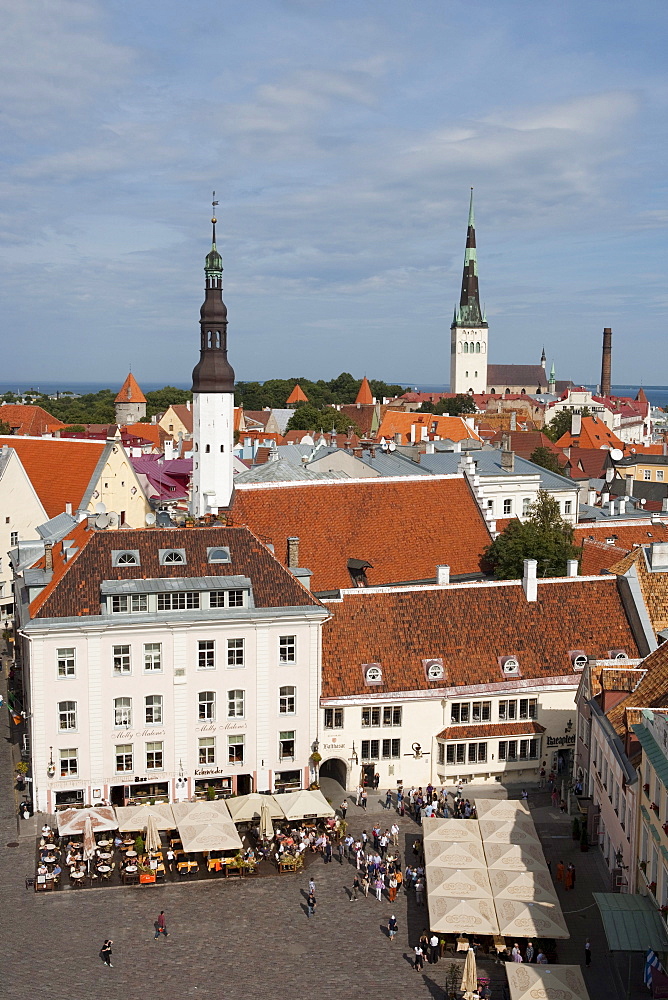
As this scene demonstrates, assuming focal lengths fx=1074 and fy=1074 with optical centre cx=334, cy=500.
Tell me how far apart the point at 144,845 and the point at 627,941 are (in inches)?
758

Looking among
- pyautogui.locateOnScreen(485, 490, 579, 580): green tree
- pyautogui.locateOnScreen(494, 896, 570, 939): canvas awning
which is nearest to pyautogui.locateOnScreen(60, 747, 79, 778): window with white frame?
pyautogui.locateOnScreen(494, 896, 570, 939): canvas awning

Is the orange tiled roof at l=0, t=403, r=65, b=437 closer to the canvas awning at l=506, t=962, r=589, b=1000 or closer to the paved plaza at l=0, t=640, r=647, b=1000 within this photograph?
the paved plaza at l=0, t=640, r=647, b=1000

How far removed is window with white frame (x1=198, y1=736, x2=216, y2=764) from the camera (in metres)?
47.7

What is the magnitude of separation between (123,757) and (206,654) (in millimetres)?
5665

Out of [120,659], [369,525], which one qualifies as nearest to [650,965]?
[120,659]

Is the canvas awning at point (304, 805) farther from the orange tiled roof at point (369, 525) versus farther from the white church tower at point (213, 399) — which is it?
the white church tower at point (213, 399)

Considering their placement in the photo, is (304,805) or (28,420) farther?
(28,420)

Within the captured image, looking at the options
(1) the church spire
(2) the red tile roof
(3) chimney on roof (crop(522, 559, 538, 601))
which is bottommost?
(2) the red tile roof

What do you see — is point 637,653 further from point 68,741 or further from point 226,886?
point 68,741

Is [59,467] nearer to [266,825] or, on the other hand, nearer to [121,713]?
[121,713]

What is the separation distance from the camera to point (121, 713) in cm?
4656

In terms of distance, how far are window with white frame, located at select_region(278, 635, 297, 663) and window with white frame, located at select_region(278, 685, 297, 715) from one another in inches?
49.4

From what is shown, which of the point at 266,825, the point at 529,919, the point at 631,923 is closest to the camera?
the point at 631,923

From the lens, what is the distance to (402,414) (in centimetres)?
16200
